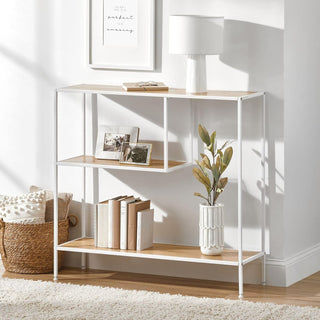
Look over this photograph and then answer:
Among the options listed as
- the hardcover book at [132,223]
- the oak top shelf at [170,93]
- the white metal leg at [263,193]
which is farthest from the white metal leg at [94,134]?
the white metal leg at [263,193]

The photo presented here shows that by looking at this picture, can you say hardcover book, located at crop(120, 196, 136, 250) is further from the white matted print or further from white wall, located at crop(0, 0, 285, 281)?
the white matted print

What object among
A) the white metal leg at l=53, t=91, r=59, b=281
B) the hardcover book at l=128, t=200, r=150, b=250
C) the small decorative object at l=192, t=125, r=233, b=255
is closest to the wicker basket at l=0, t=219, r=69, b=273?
the white metal leg at l=53, t=91, r=59, b=281

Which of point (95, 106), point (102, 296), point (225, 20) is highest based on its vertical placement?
point (225, 20)

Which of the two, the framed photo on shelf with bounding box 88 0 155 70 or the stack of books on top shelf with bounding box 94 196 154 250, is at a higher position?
the framed photo on shelf with bounding box 88 0 155 70

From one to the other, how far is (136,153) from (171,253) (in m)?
0.53

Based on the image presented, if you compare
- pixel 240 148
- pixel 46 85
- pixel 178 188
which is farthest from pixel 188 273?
pixel 46 85

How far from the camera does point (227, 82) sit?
4.60m

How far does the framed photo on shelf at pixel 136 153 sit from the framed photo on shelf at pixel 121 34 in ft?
1.43

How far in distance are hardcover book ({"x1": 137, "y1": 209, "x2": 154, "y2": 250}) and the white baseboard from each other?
0.62 meters

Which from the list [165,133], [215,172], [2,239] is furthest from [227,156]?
[2,239]

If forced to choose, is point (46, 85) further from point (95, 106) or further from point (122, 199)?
point (122, 199)

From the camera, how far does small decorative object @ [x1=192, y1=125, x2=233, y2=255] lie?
4465mm

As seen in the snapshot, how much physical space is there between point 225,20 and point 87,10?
0.78 meters

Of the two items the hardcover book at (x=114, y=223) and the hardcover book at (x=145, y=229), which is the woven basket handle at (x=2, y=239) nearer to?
the hardcover book at (x=114, y=223)
